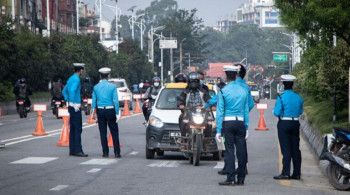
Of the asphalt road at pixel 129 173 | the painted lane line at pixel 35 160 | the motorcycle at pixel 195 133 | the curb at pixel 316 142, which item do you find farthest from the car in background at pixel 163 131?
the curb at pixel 316 142

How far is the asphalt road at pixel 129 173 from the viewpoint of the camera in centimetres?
1306

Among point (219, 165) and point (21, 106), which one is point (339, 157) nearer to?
point (219, 165)

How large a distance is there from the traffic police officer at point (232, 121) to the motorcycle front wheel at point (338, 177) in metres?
1.33

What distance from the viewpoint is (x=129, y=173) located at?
50.0 feet

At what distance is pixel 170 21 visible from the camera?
16038cm

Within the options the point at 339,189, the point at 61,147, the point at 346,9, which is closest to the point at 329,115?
the point at 346,9

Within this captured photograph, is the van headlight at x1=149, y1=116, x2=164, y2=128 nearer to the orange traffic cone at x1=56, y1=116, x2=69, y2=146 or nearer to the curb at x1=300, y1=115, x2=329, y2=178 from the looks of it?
the curb at x1=300, y1=115, x2=329, y2=178

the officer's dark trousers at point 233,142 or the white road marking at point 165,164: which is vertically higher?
the officer's dark trousers at point 233,142

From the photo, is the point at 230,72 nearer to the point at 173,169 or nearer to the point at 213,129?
the point at 173,169

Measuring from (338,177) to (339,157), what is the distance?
0.43m

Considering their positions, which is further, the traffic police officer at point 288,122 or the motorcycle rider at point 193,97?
the motorcycle rider at point 193,97

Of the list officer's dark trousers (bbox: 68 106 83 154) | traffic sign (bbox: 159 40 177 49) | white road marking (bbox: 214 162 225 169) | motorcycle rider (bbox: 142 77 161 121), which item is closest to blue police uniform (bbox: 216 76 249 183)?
white road marking (bbox: 214 162 225 169)

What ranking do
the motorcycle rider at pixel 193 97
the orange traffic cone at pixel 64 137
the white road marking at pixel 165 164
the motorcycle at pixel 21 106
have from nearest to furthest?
the white road marking at pixel 165 164 → the motorcycle rider at pixel 193 97 → the orange traffic cone at pixel 64 137 → the motorcycle at pixel 21 106

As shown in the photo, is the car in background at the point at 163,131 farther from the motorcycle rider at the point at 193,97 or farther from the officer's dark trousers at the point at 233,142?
the officer's dark trousers at the point at 233,142
